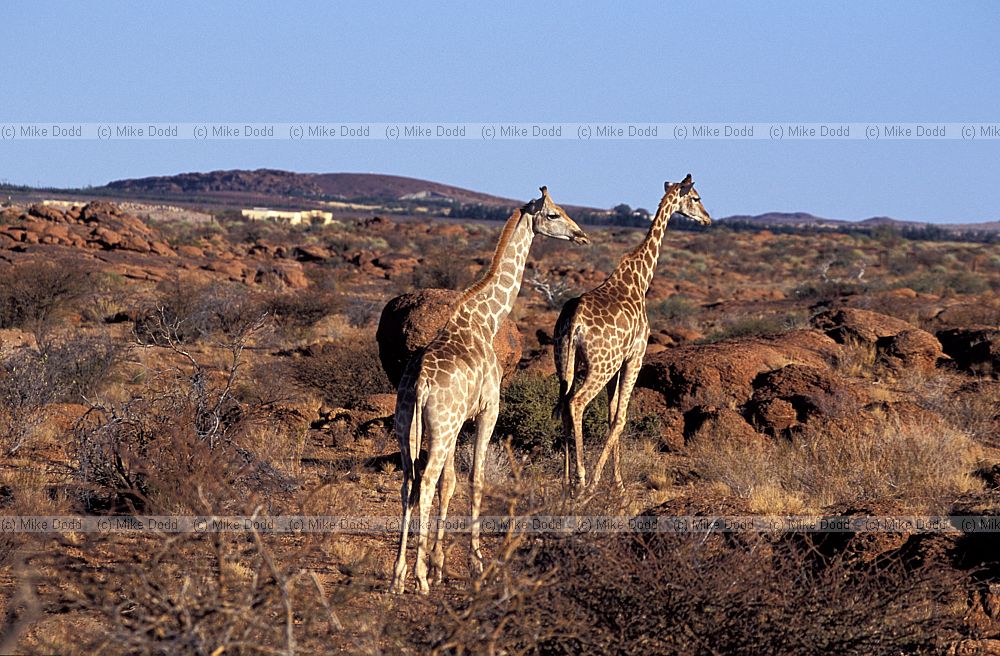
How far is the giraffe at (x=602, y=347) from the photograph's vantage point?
8.73m

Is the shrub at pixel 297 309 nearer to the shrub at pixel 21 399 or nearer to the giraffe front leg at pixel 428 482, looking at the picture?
the shrub at pixel 21 399

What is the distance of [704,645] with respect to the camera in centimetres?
471

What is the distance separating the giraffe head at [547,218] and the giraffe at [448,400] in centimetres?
41

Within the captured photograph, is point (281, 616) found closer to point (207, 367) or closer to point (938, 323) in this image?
point (207, 367)

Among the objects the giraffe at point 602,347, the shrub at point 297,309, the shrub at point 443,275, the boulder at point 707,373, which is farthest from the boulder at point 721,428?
the shrub at point 443,275

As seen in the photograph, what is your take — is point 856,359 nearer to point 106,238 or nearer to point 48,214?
point 106,238

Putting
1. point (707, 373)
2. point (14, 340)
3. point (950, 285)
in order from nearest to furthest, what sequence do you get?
point (707, 373) → point (14, 340) → point (950, 285)

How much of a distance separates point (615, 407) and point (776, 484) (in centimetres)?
158

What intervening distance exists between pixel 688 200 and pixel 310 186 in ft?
591

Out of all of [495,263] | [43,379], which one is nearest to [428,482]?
[495,263]

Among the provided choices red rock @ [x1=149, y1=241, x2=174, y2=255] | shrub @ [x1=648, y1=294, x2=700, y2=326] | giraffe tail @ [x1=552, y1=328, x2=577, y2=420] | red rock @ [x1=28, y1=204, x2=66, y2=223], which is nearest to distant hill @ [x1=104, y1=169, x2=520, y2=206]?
red rock @ [x1=28, y1=204, x2=66, y2=223]

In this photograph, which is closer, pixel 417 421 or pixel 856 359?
pixel 417 421

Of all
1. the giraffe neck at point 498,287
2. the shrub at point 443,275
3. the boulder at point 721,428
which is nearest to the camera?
the giraffe neck at point 498,287

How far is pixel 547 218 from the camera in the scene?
7.74m
